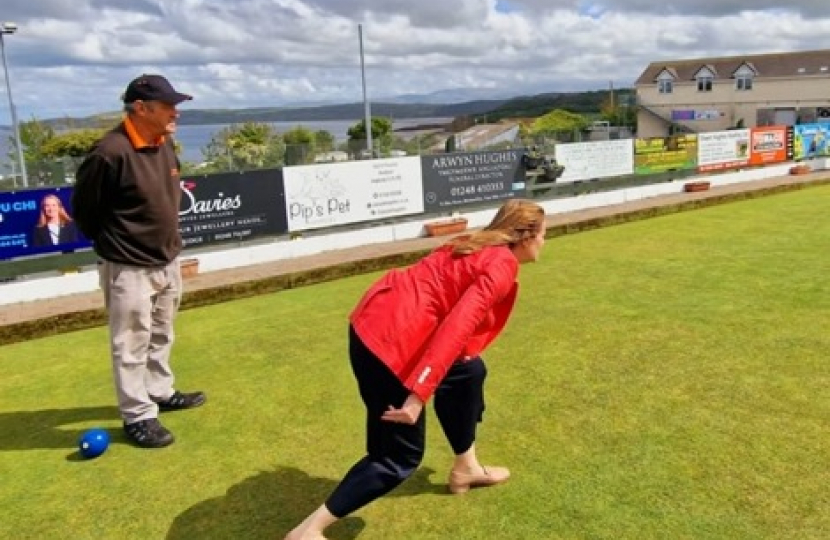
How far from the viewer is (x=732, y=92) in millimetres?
58781

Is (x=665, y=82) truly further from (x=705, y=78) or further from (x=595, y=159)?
(x=595, y=159)

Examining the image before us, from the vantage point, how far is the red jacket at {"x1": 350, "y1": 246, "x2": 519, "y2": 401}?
7.94ft

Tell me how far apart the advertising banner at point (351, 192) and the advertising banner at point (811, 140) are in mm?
14961

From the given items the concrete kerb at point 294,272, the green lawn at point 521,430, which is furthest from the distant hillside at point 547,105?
the green lawn at point 521,430

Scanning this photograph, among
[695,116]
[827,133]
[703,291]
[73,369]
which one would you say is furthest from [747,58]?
[73,369]

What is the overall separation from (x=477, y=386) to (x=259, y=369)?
8.60 ft

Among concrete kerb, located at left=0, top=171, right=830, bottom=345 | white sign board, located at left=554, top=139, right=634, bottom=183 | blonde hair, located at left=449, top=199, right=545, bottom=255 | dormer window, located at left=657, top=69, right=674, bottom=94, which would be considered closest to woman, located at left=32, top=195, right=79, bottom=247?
concrete kerb, located at left=0, top=171, right=830, bottom=345

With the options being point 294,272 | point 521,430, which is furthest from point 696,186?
point 521,430

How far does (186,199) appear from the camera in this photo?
379 inches

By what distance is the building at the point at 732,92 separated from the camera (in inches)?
2141

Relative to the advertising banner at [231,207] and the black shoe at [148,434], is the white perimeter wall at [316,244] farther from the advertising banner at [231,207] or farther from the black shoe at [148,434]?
the black shoe at [148,434]

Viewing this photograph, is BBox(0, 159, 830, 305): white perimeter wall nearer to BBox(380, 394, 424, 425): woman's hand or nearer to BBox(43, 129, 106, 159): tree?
BBox(380, 394, 424, 425): woman's hand

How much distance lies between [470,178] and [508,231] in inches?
427

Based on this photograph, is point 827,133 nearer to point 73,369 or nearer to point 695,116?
point 73,369
